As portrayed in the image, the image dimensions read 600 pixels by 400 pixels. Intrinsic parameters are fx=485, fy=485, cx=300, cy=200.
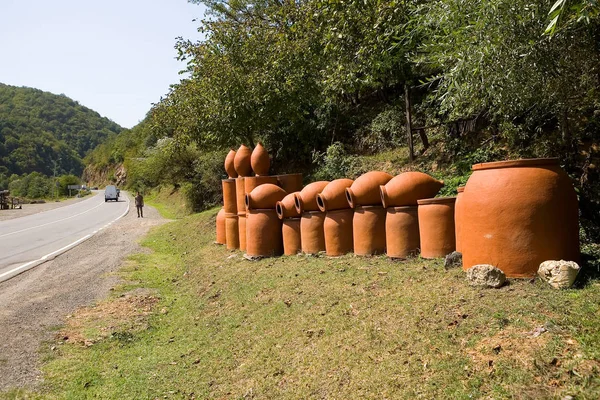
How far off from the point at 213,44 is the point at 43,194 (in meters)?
77.8

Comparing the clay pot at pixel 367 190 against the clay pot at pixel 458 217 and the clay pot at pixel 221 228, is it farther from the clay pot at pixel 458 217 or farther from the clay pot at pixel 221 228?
the clay pot at pixel 221 228

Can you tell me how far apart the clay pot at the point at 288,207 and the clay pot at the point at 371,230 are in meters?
1.61

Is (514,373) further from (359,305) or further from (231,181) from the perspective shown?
(231,181)

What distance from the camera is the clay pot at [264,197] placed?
929 centimetres

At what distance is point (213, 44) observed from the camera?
53.9 ft

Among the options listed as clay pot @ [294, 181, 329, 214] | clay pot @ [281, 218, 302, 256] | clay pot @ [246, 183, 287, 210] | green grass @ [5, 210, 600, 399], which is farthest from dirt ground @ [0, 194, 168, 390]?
clay pot @ [294, 181, 329, 214]

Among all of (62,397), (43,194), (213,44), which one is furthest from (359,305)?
(43,194)

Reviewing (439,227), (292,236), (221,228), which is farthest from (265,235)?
(439,227)

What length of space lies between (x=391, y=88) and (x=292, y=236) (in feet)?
49.8

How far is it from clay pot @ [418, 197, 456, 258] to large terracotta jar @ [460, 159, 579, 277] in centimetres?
130

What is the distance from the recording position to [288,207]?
884 cm

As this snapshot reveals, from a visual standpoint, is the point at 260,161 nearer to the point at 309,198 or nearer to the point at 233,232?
the point at 233,232

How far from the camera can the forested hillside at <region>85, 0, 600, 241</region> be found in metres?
6.50

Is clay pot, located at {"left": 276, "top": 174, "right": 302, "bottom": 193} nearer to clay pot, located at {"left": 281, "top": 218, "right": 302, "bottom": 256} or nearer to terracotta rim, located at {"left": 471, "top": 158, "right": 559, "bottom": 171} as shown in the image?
clay pot, located at {"left": 281, "top": 218, "right": 302, "bottom": 256}
